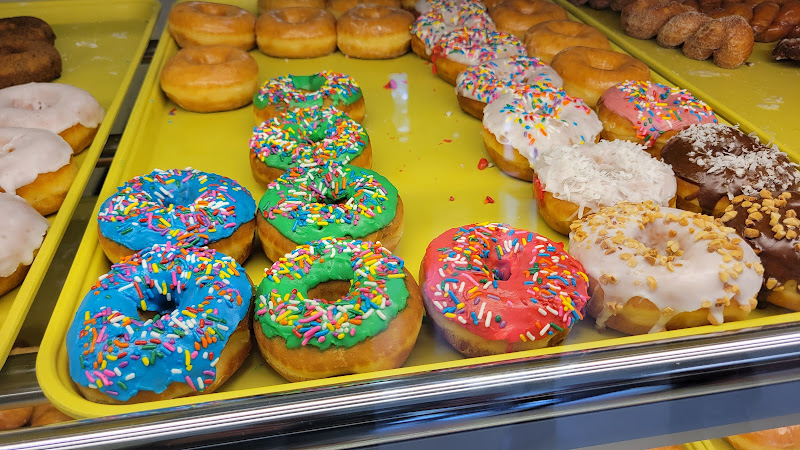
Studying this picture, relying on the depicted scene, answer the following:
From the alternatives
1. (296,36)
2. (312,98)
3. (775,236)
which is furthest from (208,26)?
(775,236)

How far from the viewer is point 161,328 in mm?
1618

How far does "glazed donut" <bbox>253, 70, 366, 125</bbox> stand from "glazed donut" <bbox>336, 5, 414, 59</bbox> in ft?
1.92

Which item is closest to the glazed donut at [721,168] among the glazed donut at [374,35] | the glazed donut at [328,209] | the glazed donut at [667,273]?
the glazed donut at [667,273]

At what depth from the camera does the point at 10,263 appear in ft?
6.50

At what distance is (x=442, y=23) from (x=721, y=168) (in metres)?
1.94

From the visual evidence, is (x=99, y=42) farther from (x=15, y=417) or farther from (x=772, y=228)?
(x=772, y=228)

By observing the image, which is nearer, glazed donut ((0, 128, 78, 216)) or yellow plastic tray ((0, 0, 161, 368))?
glazed donut ((0, 128, 78, 216))

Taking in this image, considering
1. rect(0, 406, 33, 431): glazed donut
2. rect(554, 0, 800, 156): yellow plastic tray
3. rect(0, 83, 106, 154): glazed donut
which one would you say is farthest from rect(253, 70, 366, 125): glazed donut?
rect(0, 406, 33, 431): glazed donut

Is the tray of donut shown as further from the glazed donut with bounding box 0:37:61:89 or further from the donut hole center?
the glazed donut with bounding box 0:37:61:89

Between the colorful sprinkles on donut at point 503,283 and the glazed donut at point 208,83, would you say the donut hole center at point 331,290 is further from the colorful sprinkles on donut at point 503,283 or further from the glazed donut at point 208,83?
the glazed donut at point 208,83

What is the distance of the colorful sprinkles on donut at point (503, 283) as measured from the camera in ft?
5.59

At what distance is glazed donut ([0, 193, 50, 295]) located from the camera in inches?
77.9

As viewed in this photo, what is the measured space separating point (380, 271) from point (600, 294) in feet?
2.27

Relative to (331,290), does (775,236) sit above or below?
above
